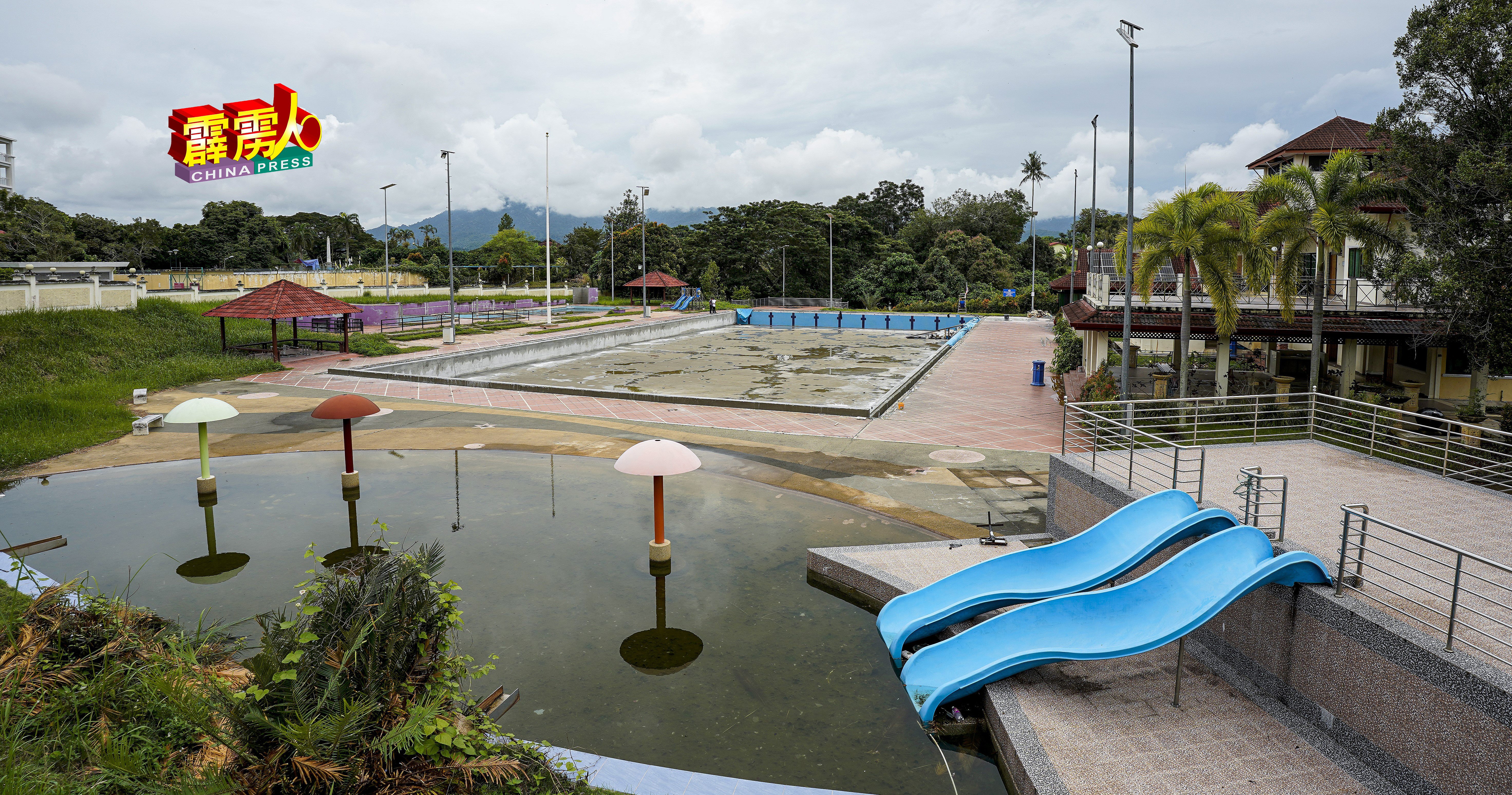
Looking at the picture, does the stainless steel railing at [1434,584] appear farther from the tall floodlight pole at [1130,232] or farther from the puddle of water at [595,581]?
the tall floodlight pole at [1130,232]

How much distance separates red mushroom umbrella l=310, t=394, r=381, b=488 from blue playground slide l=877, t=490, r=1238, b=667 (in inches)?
292

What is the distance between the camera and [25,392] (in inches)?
712

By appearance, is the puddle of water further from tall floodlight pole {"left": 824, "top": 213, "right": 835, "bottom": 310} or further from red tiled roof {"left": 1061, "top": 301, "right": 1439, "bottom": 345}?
tall floodlight pole {"left": 824, "top": 213, "right": 835, "bottom": 310}

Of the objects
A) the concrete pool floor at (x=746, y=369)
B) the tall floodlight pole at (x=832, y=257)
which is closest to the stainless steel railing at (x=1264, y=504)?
the concrete pool floor at (x=746, y=369)

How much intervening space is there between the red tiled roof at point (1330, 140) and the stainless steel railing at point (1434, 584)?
76.3ft

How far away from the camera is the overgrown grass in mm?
15102

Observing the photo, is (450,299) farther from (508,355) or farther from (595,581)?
(595,581)

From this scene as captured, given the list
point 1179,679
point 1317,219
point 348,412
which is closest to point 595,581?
point 348,412

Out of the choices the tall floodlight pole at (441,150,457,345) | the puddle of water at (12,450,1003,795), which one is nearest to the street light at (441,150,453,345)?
the tall floodlight pole at (441,150,457,345)

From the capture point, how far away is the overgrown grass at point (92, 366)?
595 inches

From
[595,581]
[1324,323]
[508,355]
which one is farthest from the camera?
[508,355]

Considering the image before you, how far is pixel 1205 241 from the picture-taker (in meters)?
17.1

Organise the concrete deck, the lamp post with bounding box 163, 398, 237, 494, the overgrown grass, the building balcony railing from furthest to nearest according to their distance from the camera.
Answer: the building balcony railing → the overgrown grass → the lamp post with bounding box 163, 398, 237, 494 → the concrete deck

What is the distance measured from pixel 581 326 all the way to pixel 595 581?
32.6 meters
